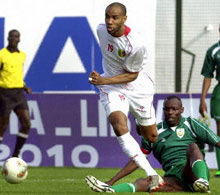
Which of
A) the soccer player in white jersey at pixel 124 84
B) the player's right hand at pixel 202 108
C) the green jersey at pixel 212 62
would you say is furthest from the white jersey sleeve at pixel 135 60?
the green jersey at pixel 212 62

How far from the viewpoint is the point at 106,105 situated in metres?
9.33

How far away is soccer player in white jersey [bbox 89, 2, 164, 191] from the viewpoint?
898cm

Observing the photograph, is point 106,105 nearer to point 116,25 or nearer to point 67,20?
point 116,25

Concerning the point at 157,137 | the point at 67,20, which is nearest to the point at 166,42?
the point at 67,20

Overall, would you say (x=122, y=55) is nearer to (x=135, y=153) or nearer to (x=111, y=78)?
(x=111, y=78)

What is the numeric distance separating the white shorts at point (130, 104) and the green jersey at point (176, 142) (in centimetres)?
29

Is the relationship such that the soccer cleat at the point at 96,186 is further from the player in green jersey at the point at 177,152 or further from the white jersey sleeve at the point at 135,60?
the white jersey sleeve at the point at 135,60

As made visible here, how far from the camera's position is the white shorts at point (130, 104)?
9.27 metres

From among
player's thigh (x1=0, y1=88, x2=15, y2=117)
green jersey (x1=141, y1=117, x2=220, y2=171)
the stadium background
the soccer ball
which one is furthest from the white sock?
player's thigh (x1=0, y1=88, x2=15, y2=117)

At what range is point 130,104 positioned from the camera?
970cm

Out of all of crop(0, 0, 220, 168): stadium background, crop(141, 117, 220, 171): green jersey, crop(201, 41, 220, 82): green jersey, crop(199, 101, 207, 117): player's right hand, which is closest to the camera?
crop(141, 117, 220, 171): green jersey

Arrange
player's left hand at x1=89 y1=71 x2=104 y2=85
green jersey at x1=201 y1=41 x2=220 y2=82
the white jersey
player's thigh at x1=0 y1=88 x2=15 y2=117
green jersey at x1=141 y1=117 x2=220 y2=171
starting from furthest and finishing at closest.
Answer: player's thigh at x1=0 y1=88 x2=15 y2=117
green jersey at x1=201 y1=41 x2=220 y2=82
green jersey at x1=141 y1=117 x2=220 y2=171
the white jersey
player's left hand at x1=89 y1=71 x2=104 y2=85

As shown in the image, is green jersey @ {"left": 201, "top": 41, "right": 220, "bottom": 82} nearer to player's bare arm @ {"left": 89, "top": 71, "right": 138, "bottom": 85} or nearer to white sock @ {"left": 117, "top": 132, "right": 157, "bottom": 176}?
player's bare arm @ {"left": 89, "top": 71, "right": 138, "bottom": 85}

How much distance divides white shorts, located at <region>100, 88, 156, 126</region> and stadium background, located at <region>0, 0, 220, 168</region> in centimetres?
479
